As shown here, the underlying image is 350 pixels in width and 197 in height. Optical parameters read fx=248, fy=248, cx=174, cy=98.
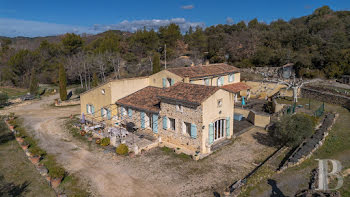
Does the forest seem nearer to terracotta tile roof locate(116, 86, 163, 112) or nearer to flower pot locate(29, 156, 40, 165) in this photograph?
terracotta tile roof locate(116, 86, 163, 112)

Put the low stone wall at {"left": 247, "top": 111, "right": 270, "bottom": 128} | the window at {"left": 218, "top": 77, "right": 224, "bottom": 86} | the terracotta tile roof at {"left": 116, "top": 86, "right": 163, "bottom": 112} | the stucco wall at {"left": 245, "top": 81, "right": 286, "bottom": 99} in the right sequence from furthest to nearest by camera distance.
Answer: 1. the stucco wall at {"left": 245, "top": 81, "right": 286, "bottom": 99}
2. the window at {"left": 218, "top": 77, "right": 224, "bottom": 86}
3. the low stone wall at {"left": 247, "top": 111, "right": 270, "bottom": 128}
4. the terracotta tile roof at {"left": 116, "top": 86, "right": 163, "bottom": 112}

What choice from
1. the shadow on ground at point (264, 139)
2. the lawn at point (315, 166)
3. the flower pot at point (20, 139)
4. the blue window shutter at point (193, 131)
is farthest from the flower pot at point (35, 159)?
the shadow on ground at point (264, 139)

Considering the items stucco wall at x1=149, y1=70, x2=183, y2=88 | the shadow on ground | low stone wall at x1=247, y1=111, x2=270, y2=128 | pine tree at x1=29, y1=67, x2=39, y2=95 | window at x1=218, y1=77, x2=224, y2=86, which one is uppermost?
stucco wall at x1=149, y1=70, x2=183, y2=88

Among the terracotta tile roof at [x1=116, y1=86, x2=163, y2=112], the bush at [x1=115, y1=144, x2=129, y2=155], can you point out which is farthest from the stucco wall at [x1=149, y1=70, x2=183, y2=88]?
the bush at [x1=115, y1=144, x2=129, y2=155]

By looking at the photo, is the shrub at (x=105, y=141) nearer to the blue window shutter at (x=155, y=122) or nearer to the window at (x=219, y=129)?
the blue window shutter at (x=155, y=122)

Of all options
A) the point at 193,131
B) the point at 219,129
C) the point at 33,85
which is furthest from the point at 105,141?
the point at 33,85
